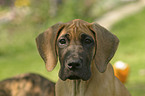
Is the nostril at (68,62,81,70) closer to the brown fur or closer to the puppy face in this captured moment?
the puppy face

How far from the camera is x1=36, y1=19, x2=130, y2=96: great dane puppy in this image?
388 cm

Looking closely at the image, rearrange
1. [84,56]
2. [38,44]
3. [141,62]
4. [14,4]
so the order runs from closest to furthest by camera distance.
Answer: [84,56]
[38,44]
[141,62]
[14,4]

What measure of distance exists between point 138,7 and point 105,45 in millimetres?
11392

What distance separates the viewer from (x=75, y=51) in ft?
12.6

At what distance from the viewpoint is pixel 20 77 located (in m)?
6.04

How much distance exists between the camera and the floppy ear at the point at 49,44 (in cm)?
427

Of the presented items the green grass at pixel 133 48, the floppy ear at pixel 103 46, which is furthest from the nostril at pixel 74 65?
the green grass at pixel 133 48

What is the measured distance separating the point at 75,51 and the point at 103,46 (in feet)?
1.63

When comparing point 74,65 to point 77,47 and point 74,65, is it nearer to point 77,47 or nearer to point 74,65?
point 74,65

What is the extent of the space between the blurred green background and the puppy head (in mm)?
3172

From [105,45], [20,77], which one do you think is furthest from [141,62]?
[105,45]

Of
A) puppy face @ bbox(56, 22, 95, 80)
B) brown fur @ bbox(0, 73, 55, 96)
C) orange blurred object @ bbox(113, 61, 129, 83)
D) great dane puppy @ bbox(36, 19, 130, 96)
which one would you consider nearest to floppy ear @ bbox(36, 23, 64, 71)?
great dane puppy @ bbox(36, 19, 130, 96)

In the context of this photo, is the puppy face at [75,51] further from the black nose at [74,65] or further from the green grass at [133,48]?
the green grass at [133,48]

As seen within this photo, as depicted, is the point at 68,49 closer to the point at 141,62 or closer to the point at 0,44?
the point at 141,62
